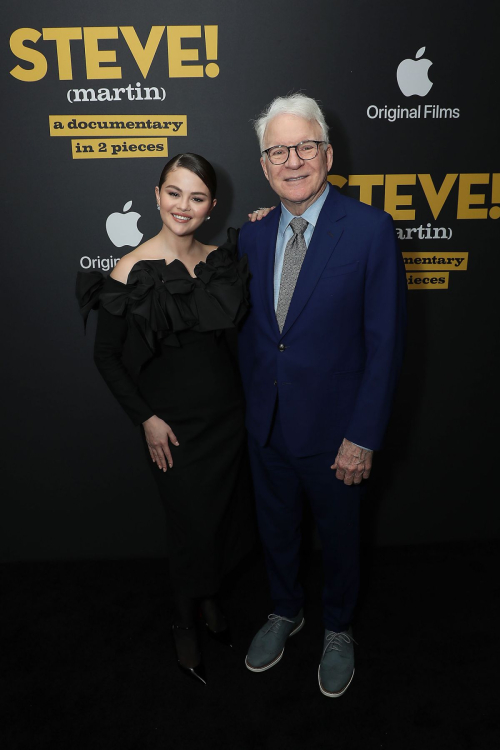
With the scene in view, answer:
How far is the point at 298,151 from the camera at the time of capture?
6.08ft

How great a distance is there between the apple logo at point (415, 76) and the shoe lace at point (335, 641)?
2091 mm

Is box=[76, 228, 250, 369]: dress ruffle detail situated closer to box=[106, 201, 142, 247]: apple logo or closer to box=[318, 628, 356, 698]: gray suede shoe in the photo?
box=[106, 201, 142, 247]: apple logo

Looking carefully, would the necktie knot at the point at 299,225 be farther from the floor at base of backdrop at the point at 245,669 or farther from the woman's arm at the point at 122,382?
the floor at base of backdrop at the point at 245,669

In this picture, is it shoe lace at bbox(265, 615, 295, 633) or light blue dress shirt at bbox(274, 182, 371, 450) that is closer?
light blue dress shirt at bbox(274, 182, 371, 450)

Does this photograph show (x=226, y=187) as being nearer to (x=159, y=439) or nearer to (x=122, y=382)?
(x=122, y=382)

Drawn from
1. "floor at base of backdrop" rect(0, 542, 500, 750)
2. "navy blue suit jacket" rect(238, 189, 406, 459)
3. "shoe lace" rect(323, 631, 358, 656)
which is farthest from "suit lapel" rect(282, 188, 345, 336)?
"floor at base of backdrop" rect(0, 542, 500, 750)

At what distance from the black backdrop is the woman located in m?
0.47

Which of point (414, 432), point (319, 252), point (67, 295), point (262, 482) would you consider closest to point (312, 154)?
point (319, 252)

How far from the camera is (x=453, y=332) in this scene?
108 inches

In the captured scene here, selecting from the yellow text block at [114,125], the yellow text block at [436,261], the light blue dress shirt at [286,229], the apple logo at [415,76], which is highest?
the apple logo at [415,76]

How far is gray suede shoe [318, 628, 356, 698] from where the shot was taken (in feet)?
7.09

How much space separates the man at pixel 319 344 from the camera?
1849mm

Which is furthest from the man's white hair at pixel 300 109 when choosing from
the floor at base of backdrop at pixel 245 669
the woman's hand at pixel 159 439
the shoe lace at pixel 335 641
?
the floor at base of backdrop at pixel 245 669

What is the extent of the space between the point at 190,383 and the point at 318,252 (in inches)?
23.6
